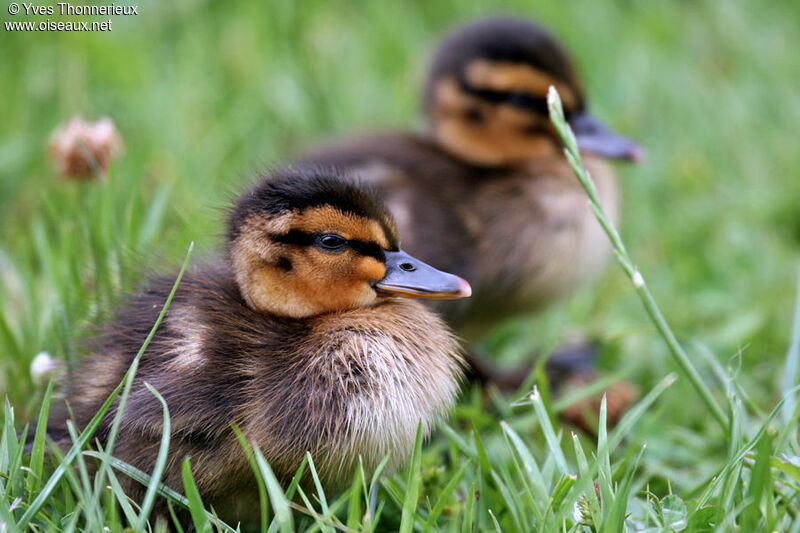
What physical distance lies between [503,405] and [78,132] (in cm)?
133

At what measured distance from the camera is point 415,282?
1.94 metres

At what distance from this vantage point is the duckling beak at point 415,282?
76.1 inches

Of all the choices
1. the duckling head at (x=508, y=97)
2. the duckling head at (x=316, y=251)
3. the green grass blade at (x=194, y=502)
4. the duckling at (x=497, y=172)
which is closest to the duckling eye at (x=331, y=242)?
Result: the duckling head at (x=316, y=251)

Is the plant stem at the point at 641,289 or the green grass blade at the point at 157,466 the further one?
the plant stem at the point at 641,289

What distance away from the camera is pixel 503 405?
2416 millimetres

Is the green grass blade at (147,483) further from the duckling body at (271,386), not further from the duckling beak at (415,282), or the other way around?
the duckling beak at (415,282)

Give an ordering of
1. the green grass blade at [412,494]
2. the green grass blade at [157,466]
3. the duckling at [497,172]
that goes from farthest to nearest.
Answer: the duckling at [497,172], the green grass blade at [412,494], the green grass blade at [157,466]

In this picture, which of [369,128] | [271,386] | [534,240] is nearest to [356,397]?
[271,386]

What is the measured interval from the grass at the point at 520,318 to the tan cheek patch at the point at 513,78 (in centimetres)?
63

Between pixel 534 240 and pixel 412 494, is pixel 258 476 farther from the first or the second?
pixel 534 240

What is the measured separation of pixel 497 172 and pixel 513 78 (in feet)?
0.97

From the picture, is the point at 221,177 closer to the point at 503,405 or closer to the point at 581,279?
the point at 581,279

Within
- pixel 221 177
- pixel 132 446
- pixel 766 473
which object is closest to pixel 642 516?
pixel 766 473

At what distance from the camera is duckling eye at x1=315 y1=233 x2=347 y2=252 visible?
6.24 ft
